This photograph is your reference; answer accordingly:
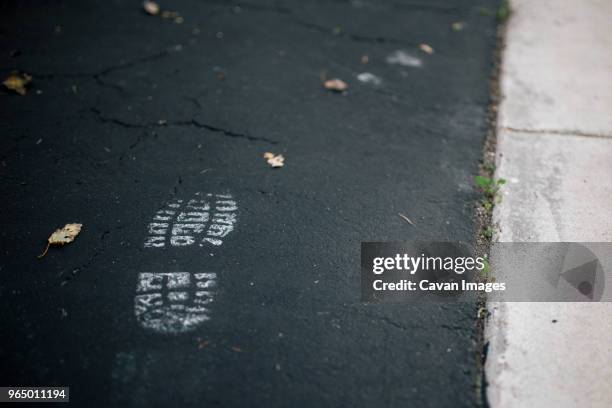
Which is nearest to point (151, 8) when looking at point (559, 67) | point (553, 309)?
point (559, 67)

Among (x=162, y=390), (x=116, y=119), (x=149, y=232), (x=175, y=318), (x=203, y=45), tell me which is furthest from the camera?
(x=203, y=45)

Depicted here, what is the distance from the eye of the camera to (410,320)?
238 centimetres

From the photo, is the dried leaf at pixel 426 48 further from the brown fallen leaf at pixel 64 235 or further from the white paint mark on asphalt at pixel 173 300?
the brown fallen leaf at pixel 64 235

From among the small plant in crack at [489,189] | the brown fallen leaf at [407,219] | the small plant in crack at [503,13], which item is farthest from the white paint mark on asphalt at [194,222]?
the small plant in crack at [503,13]

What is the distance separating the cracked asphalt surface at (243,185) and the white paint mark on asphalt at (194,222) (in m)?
0.07

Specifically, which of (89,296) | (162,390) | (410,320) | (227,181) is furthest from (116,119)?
(410,320)

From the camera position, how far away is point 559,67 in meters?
4.16

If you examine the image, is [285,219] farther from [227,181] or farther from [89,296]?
[89,296]

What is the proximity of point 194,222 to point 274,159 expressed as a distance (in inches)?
30.8

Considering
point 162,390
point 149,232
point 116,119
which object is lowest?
point 162,390

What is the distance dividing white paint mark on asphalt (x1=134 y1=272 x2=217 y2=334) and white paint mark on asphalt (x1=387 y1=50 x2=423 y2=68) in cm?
281

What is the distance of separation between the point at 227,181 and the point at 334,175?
74cm

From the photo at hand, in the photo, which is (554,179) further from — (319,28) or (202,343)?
(319,28)

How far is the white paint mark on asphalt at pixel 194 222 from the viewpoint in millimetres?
2664
